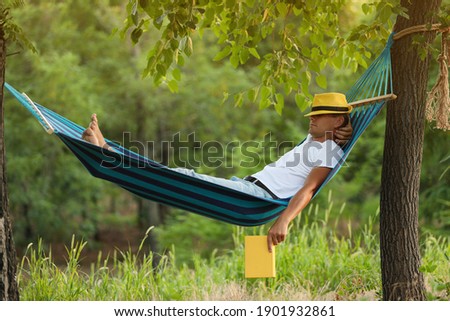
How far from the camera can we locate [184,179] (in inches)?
105

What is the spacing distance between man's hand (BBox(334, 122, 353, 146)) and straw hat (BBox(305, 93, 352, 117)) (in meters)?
0.08

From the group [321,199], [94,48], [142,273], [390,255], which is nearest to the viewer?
[390,255]

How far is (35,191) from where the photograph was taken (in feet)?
36.3

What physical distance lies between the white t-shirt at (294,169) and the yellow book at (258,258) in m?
0.35

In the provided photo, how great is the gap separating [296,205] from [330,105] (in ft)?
1.81

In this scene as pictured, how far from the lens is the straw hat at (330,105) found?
293 cm

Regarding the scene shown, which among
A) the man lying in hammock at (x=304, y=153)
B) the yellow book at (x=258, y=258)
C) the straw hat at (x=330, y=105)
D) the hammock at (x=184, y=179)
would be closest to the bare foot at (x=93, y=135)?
the man lying in hammock at (x=304, y=153)

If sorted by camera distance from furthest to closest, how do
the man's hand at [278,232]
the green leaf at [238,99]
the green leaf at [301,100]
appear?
the green leaf at [238,99] → the green leaf at [301,100] → the man's hand at [278,232]

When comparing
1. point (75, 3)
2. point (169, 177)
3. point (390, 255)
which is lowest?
point (390, 255)

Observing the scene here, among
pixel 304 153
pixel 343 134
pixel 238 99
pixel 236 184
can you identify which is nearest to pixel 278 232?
pixel 236 184

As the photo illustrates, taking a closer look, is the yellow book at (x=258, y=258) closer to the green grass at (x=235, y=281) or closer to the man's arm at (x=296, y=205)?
the man's arm at (x=296, y=205)
